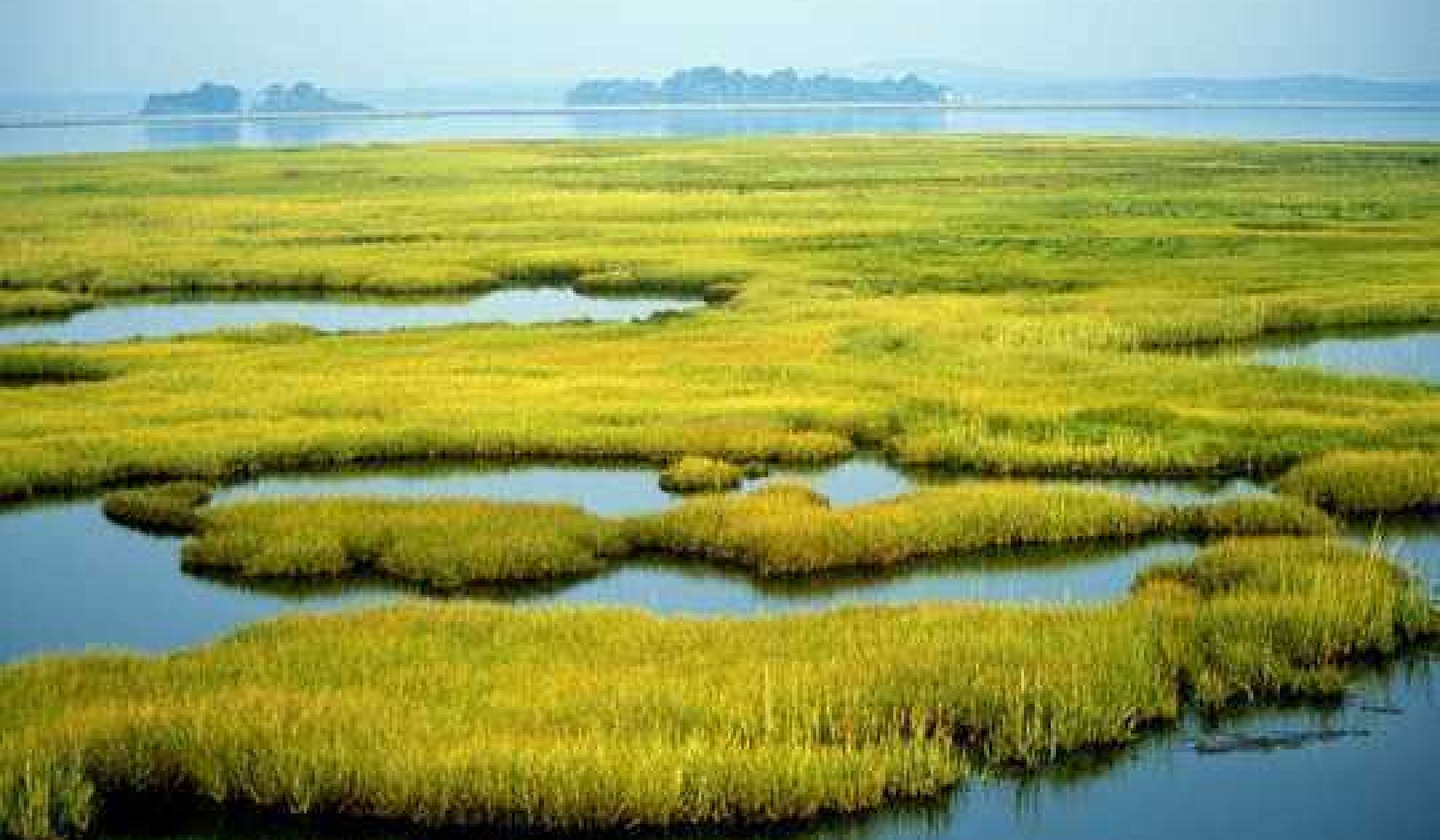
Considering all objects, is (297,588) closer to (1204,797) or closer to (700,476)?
(700,476)

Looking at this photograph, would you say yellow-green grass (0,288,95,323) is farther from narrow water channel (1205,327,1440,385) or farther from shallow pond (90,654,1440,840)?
shallow pond (90,654,1440,840)

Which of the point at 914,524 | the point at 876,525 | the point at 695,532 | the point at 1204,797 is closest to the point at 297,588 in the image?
the point at 695,532

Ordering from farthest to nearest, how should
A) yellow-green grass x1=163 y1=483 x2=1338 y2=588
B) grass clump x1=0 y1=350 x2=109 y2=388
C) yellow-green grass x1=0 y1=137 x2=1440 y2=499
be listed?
grass clump x1=0 y1=350 x2=109 y2=388 < yellow-green grass x1=0 y1=137 x2=1440 y2=499 < yellow-green grass x1=163 y1=483 x2=1338 y2=588

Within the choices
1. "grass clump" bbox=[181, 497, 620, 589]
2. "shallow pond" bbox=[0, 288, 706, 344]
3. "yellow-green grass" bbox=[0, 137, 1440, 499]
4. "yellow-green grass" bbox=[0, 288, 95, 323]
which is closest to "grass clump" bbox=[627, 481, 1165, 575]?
"grass clump" bbox=[181, 497, 620, 589]

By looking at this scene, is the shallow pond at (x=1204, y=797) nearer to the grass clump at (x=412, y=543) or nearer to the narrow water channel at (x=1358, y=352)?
the grass clump at (x=412, y=543)

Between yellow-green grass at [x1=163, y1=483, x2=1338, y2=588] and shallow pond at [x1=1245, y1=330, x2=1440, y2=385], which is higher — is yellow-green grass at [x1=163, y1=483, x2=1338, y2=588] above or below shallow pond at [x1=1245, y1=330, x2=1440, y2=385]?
below

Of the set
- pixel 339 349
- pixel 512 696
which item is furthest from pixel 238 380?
pixel 512 696

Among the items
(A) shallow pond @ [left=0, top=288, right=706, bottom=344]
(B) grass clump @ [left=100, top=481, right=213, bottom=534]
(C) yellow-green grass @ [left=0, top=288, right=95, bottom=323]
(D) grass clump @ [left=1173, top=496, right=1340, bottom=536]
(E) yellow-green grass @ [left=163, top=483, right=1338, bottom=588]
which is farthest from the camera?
(C) yellow-green grass @ [left=0, top=288, right=95, bottom=323]

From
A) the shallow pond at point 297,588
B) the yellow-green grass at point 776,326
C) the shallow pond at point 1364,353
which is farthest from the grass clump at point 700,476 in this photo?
the shallow pond at point 1364,353
